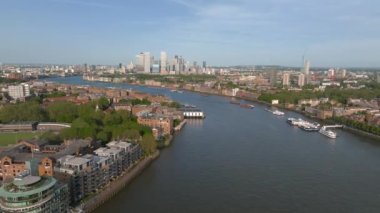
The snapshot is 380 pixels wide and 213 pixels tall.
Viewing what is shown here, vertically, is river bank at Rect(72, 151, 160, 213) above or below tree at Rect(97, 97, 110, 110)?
below

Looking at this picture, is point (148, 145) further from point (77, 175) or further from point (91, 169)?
point (77, 175)

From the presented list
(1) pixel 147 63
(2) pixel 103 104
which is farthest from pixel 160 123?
(1) pixel 147 63

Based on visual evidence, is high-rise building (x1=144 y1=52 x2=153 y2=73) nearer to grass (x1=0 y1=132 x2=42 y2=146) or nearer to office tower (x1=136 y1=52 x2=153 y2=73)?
office tower (x1=136 y1=52 x2=153 y2=73)

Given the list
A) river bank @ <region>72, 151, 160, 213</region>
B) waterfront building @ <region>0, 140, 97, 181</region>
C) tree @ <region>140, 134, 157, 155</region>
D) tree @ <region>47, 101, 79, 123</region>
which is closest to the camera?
river bank @ <region>72, 151, 160, 213</region>

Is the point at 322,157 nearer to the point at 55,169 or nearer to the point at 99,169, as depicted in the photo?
the point at 99,169

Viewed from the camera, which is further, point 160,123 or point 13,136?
point 160,123

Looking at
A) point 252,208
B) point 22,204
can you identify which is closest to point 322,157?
point 252,208

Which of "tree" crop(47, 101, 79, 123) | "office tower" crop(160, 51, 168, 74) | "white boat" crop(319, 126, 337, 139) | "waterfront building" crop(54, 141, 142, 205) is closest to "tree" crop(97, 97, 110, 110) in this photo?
"tree" crop(47, 101, 79, 123)
